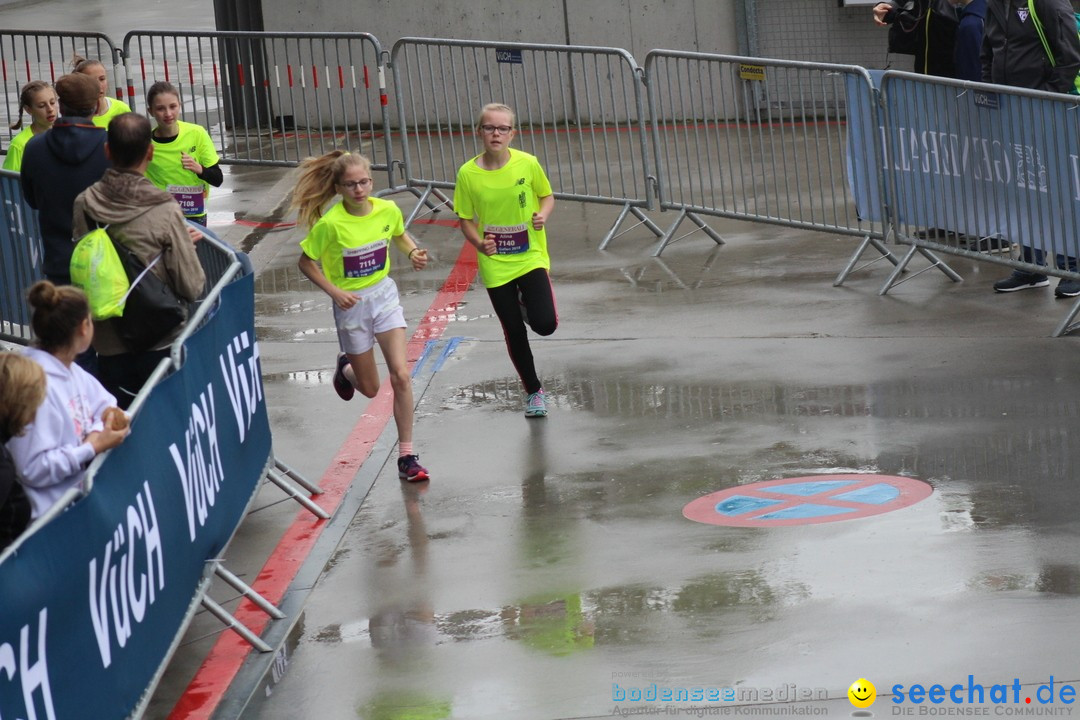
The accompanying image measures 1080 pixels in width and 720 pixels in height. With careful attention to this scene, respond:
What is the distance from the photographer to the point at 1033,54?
10914mm

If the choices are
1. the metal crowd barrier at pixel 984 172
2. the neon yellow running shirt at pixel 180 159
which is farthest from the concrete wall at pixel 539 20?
the neon yellow running shirt at pixel 180 159

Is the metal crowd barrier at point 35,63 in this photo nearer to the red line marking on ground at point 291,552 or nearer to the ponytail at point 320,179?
the red line marking on ground at point 291,552

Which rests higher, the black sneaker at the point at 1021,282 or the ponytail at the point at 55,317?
the ponytail at the point at 55,317

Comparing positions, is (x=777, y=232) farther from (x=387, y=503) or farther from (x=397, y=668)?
(x=397, y=668)

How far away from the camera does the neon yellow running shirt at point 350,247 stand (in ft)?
26.9

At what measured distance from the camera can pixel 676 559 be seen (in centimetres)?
677

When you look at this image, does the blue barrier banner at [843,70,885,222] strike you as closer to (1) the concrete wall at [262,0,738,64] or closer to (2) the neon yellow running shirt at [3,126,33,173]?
(2) the neon yellow running shirt at [3,126,33,173]

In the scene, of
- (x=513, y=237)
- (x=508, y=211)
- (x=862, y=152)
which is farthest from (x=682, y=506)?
(x=862, y=152)

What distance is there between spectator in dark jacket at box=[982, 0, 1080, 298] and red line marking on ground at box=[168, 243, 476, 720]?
4.18 m

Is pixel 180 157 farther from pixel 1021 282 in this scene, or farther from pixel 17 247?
pixel 1021 282

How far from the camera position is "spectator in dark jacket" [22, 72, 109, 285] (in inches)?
318

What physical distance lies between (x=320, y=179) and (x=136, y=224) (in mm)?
1435

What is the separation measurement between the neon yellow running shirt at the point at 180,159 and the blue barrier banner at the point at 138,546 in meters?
3.33

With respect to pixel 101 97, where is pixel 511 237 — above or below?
below
